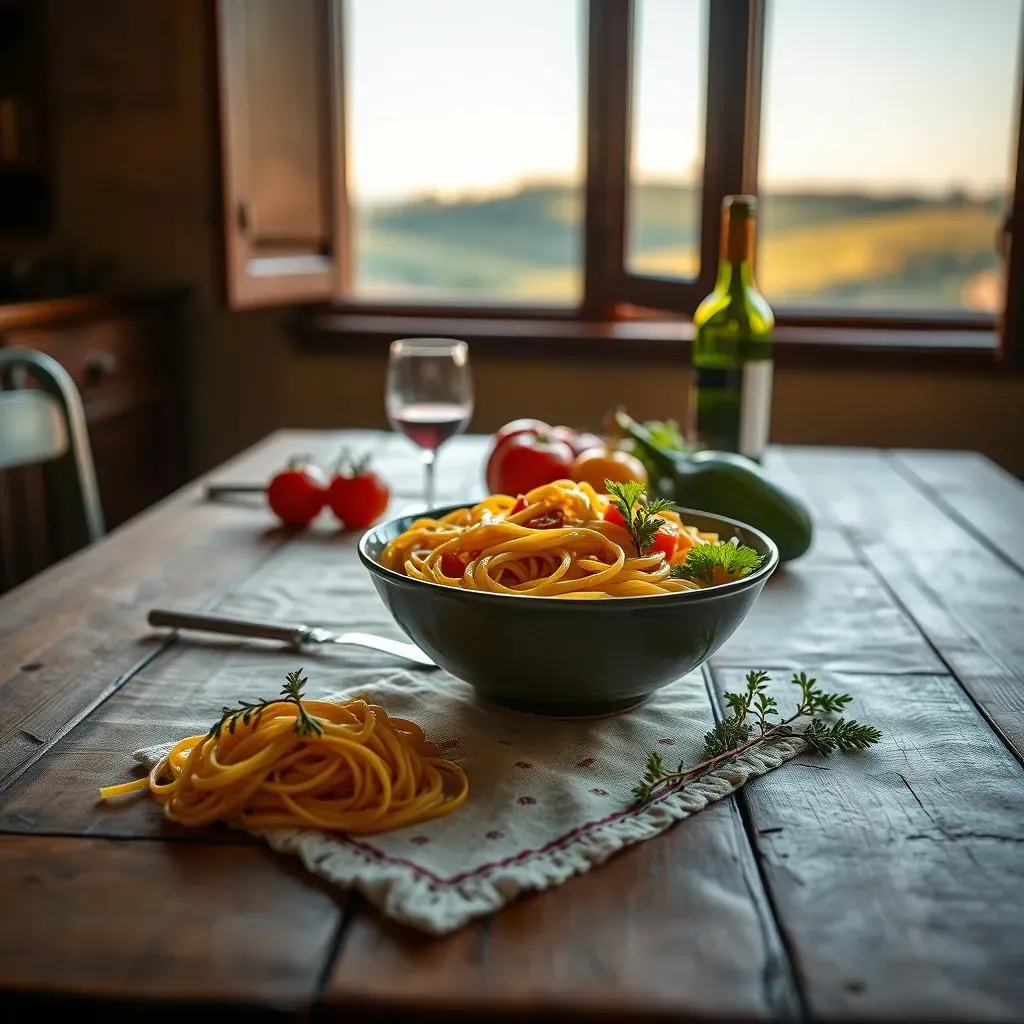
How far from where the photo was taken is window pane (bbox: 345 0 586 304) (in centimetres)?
327

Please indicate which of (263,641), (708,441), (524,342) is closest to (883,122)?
(524,342)

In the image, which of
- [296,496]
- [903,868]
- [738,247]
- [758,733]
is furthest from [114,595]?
[738,247]

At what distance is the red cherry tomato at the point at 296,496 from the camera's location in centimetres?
141

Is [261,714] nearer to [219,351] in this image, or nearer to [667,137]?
[667,137]

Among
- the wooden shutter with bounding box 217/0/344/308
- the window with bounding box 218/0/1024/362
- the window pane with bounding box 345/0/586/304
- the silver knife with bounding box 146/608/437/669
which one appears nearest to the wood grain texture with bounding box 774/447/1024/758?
the silver knife with bounding box 146/608/437/669

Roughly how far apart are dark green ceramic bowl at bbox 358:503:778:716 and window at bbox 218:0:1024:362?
1820 mm

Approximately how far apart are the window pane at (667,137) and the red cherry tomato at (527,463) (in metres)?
1.34

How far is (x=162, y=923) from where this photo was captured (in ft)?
1.81

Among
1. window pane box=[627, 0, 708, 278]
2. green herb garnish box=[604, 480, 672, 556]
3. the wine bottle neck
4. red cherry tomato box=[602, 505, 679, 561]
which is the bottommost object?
red cherry tomato box=[602, 505, 679, 561]

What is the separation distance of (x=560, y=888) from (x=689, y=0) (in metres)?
2.44

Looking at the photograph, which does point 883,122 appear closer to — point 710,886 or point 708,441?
point 708,441

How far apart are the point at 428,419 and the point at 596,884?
2.86ft

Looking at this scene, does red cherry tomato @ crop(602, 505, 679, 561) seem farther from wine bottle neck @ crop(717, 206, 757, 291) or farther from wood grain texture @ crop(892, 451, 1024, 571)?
wine bottle neck @ crop(717, 206, 757, 291)

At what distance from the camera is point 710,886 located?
594 mm
